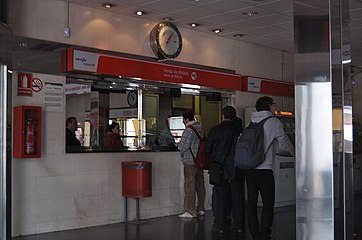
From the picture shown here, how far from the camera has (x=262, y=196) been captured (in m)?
5.18

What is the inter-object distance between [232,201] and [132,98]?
8.78 ft

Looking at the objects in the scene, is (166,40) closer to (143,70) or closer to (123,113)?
(143,70)

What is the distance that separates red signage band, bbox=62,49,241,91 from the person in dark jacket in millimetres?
1813

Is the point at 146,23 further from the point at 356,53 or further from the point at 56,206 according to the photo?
the point at 356,53

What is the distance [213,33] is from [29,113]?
150 inches

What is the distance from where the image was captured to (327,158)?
2969 millimetres

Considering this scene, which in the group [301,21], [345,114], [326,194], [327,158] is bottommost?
[326,194]

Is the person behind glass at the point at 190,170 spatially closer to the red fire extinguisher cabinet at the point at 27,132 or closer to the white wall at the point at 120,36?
the white wall at the point at 120,36

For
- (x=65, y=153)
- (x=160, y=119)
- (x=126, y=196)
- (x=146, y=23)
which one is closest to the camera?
(x=65, y=153)

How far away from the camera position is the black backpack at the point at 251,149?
5.07 m

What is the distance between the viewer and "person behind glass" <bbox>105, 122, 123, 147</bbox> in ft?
23.5

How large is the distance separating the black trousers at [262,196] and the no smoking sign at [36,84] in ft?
9.36

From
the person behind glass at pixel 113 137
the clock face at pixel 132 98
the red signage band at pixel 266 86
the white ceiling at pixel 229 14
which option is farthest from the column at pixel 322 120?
the red signage band at pixel 266 86

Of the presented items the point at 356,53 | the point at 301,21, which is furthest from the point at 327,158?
the point at 356,53
